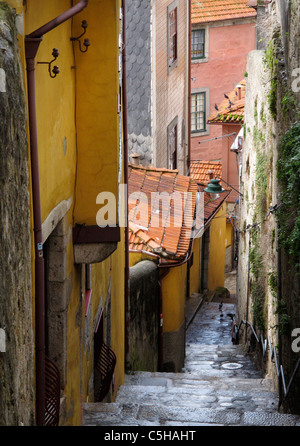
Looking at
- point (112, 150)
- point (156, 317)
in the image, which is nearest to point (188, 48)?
point (156, 317)

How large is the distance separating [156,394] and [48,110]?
5.59m

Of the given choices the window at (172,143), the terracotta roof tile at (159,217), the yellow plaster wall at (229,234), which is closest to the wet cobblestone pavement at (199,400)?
the terracotta roof tile at (159,217)

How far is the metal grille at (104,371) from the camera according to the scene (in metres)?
8.45

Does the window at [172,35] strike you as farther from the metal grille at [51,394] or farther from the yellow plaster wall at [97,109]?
the metal grille at [51,394]

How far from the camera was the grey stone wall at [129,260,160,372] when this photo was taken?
1234 centimetres

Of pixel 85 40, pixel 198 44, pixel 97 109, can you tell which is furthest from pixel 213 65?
pixel 85 40

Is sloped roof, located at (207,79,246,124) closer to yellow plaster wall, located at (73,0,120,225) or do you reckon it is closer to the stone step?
the stone step

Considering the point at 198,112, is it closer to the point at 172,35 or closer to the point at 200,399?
the point at 172,35

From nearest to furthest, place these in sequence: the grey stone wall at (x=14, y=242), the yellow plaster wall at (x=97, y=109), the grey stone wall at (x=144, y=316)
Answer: the grey stone wall at (x=14, y=242)
the yellow plaster wall at (x=97, y=109)
the grey stone wall at (x=144, y=316)

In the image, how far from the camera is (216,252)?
80.3 feet

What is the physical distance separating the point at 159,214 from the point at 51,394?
364 inches

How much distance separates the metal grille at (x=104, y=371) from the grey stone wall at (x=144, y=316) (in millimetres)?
3170

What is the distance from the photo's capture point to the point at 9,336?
3568mm

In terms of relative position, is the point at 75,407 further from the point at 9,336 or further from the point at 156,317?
the point at 156,317
